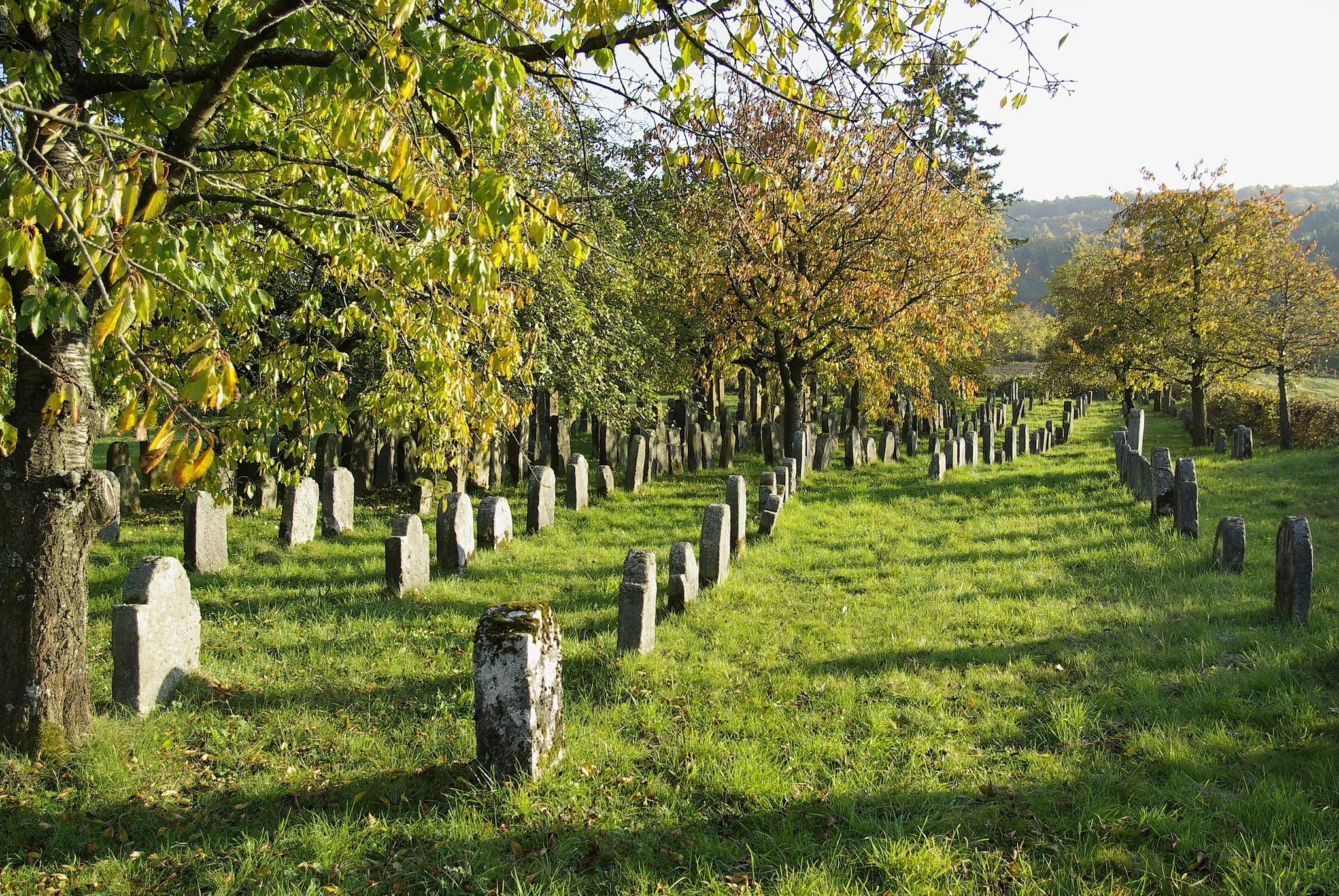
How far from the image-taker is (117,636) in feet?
16.5

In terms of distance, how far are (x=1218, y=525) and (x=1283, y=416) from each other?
14.0 metres

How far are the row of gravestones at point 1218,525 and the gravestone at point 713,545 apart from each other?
4.98 m

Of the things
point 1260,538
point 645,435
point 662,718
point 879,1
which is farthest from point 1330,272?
point 662,718

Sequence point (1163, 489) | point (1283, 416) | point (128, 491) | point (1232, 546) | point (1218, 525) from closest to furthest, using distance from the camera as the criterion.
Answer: point (1232, 546) → point (1218, 525) → point (1163, 489) → point (128, 491) → point (1283, 416)

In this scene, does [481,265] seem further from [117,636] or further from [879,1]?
[117,636]

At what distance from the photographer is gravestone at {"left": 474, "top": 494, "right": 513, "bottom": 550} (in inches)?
359

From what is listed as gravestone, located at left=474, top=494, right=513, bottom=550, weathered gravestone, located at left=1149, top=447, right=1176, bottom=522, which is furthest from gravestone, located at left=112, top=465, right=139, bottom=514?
weathered gravestone, located at left=1149, top=447, right=1176, bottom=522

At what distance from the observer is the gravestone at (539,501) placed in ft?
33.4

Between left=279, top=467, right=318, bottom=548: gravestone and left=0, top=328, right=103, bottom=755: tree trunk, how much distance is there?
461cm

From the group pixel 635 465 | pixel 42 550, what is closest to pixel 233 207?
pixel 42 550

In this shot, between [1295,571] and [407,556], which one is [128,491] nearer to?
[407,556]

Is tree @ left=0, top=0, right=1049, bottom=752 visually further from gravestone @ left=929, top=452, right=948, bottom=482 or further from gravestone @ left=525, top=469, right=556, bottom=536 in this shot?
gravestone @ left=929, top=452, right=948, bottom=482

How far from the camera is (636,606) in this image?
20.3ft

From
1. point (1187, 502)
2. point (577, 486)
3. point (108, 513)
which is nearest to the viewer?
point (108, 513)
